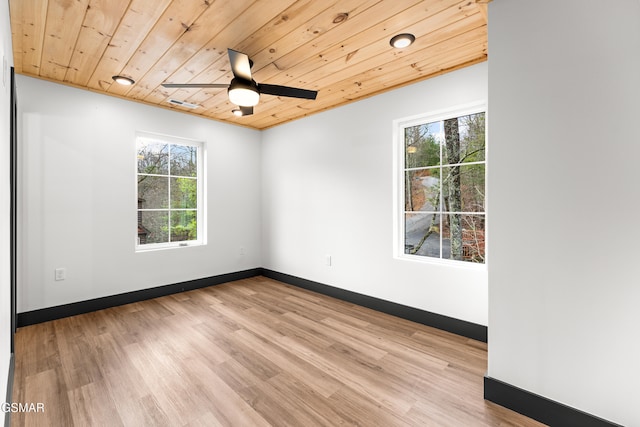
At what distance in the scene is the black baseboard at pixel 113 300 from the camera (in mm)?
2929

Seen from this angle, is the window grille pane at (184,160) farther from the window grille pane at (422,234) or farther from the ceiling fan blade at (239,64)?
the window grille pane at (422,234)

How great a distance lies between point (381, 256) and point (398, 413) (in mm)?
1739

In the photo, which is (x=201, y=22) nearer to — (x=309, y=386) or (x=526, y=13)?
(x=526, y=13)

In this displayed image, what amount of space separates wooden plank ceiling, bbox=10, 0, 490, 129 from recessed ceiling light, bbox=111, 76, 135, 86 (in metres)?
0.07

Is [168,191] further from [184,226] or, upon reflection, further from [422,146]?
[422,146]

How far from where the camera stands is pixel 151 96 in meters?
3.46

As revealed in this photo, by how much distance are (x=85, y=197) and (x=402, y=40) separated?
360 cm

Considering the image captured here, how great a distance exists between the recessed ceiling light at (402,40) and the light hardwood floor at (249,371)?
2.48 meters

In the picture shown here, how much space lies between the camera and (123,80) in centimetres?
295

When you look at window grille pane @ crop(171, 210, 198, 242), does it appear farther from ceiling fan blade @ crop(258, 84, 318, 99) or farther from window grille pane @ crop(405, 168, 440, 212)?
window grille pane @ crop(405, 168, 440, 212)

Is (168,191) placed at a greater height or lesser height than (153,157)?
lesser

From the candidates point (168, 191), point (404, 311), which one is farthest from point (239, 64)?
point (404, 311)

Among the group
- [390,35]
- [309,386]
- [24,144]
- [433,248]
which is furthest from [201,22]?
[433,248]

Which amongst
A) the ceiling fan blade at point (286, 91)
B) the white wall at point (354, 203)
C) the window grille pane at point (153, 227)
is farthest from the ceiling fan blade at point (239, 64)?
the window grille pane at point (153, 227)
